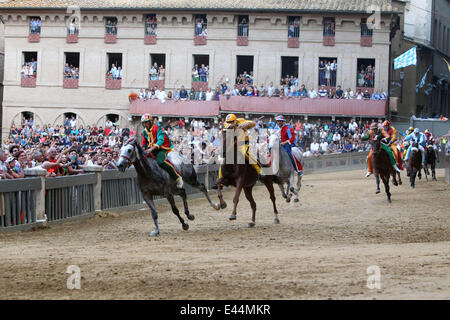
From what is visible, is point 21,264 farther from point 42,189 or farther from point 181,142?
point 181,142

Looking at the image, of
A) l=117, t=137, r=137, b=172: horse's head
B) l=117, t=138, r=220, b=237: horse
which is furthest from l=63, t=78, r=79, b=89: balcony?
l=117, t=137, r=137, b=172: horse's head

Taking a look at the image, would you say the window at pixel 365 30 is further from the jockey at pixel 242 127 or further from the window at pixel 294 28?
the jockey at pixel 242 127

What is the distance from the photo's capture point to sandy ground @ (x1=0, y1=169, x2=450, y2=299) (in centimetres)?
902

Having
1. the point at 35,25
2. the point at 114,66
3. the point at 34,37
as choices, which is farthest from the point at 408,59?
the point at 35,25

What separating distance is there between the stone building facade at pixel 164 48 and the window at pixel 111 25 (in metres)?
0.30

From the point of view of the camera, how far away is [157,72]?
5162 cm

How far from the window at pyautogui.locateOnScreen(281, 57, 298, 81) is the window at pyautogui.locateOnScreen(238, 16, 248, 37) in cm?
313

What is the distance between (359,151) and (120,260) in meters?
35.7

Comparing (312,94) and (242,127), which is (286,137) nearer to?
(242,127)

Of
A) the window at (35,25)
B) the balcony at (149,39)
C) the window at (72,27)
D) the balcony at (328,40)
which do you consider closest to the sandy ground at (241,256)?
the balcony at (328,40)

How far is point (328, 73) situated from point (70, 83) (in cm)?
1786

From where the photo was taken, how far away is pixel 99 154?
2428cm
